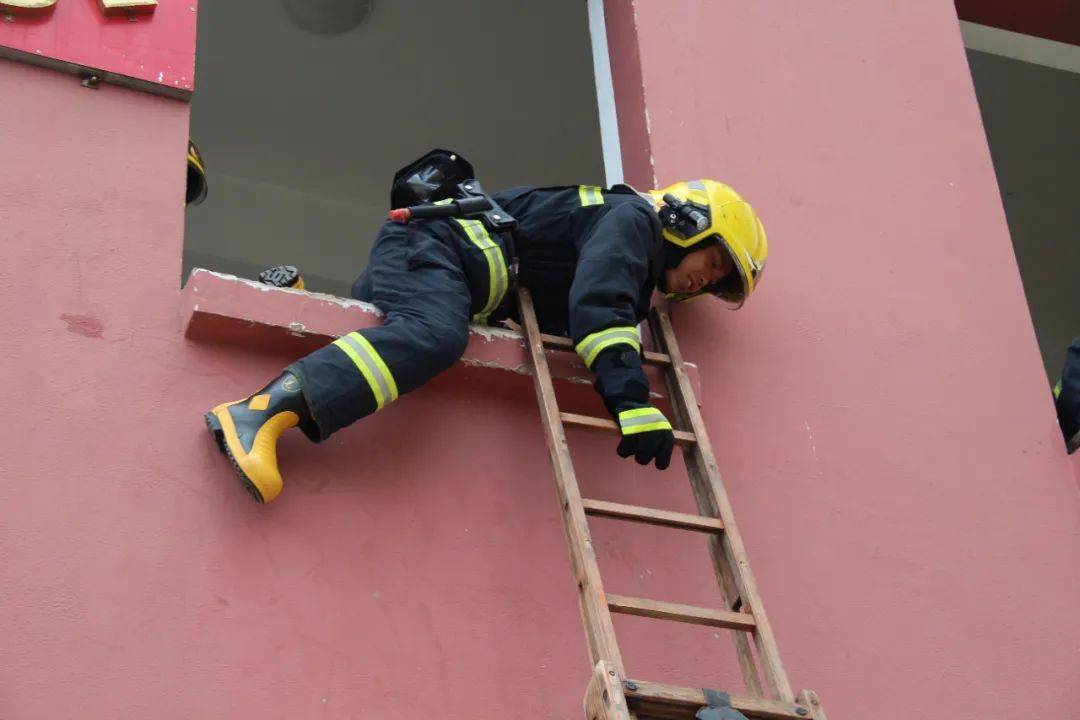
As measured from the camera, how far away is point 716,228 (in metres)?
4.12

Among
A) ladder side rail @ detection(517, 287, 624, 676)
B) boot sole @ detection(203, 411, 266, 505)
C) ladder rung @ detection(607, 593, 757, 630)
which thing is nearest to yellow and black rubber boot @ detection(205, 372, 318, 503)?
boot sole @ detection(203, 411, 266, 505)

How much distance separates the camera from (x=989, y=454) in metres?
4.38

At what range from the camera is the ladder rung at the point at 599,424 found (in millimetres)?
3715

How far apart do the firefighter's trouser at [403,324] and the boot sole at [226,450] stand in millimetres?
212

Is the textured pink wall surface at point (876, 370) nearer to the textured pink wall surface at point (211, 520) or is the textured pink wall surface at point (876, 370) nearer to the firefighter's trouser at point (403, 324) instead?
the textured pink wall surface at point (211, 520)

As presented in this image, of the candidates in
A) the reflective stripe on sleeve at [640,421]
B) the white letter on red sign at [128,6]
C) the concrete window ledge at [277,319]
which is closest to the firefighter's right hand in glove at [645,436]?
the reflective stripe on sleeve at [640,421]

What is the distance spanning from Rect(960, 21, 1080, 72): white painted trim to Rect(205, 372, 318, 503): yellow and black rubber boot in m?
3.64

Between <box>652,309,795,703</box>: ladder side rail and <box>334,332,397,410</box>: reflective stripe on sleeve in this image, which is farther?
<box>334,332,397,410</box>: reflective stripe on sleeve

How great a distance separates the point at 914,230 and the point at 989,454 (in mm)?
809

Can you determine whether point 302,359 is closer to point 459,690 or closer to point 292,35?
point 459,690

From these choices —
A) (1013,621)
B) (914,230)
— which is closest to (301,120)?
(914,230)

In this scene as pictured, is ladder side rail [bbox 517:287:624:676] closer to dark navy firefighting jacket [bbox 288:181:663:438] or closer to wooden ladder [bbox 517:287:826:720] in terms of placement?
wooden ladder [bbox 517:287:826:720]

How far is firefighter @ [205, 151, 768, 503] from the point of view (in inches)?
136

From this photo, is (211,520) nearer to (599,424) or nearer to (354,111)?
(599,424)
